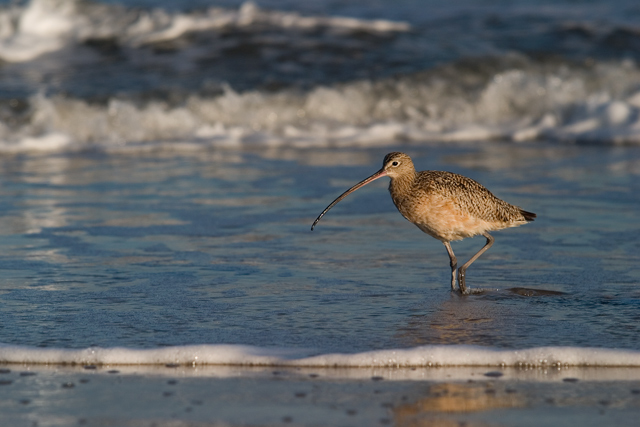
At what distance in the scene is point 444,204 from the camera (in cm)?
604

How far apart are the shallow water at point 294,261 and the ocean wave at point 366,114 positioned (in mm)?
2252

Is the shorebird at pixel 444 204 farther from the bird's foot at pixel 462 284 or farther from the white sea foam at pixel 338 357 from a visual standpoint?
the white sea foam at pixel 338 357

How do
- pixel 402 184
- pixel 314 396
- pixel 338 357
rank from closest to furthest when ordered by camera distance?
pixel 314 396
pixel 338 357
pixel 402 184

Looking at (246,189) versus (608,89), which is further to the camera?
(608,89)

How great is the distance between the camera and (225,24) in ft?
60.6

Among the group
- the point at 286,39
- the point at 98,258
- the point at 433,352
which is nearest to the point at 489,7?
the point at 286,39

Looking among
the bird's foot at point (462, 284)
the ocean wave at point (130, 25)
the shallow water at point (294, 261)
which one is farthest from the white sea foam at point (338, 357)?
the ocean wave at point (130, 25)

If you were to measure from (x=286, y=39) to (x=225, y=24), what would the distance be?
1426mm

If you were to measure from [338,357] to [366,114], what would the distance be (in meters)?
10.4

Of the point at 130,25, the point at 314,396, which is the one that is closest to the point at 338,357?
the point at 314,396

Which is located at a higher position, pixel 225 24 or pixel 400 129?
pixel 225 24

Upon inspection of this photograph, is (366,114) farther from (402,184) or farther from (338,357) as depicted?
(338,357)

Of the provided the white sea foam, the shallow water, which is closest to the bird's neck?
the shallow water

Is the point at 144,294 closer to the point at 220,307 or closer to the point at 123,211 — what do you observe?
the point at 220,307
